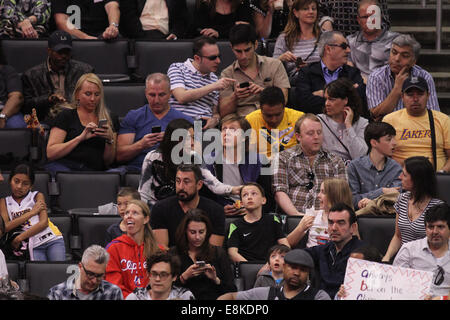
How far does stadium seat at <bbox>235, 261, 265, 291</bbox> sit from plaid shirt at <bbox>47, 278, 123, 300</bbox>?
923 millimetres

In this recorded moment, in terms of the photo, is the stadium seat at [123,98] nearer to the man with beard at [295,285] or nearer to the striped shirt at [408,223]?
the striped shirt at [408,223]

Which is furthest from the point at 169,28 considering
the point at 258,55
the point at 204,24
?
the point at 258,55

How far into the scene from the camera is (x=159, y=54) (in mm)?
9523

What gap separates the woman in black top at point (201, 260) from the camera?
6.64 m

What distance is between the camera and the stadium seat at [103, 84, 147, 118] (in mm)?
9008

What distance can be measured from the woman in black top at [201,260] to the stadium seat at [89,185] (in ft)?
3.85

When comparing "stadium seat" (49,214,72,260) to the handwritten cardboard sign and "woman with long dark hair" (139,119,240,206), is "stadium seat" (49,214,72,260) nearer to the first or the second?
"woman with long dark hair" (139,119,240,206)

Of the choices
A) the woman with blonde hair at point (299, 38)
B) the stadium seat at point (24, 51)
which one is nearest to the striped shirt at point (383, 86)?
the woman with blonde hair at point (299, 38)

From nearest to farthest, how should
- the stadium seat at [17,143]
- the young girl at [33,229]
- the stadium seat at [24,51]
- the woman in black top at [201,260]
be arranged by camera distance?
the woman in black top at [201,260]
the young girl at [33,229]
the stadium seat at [17,143]
the stadium seat at [24,51]

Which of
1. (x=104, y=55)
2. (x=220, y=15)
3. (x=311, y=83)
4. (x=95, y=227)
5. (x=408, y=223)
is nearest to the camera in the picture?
(x=408, y=223)

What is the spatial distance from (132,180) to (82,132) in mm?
541

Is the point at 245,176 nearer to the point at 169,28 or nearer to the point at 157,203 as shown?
the point at 157,203

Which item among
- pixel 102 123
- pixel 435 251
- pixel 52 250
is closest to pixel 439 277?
pixel 435 251

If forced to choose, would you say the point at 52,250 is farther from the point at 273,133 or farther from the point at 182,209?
the point at 273,133
